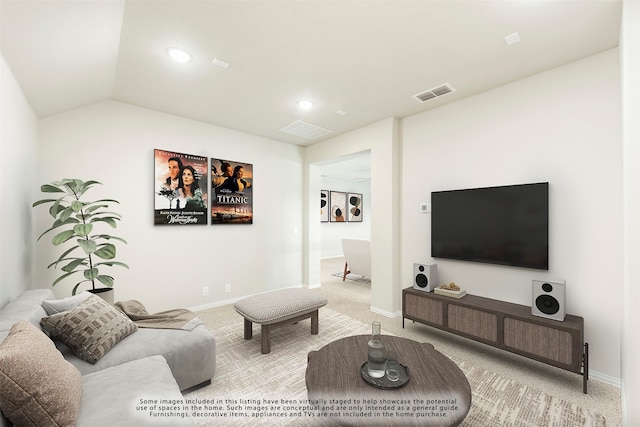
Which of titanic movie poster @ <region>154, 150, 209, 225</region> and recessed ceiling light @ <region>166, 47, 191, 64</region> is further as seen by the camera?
titanic movie poster @ <region>154, 150, 209, 225</region>

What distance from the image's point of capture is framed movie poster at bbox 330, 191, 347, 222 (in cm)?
880

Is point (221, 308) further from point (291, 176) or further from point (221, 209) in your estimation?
point (291, 176)

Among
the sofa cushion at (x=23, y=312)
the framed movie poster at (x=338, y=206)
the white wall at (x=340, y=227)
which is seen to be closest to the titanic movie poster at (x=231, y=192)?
the sofa cushion at (x=23, y=312)

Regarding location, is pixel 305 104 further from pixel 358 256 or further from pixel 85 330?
pixel 358 256

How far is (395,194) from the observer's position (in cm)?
Answer: 380

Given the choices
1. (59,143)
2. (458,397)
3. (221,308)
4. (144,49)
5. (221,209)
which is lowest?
(221,308)

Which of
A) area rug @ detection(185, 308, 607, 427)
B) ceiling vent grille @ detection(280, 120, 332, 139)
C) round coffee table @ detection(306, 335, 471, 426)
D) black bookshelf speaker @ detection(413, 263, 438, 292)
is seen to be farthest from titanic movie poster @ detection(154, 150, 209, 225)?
black bookshelf speaker @ detection(413, 263, 438, 292)

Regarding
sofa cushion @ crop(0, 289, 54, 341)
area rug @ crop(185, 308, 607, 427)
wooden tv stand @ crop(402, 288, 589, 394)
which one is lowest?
area rug @ crop(185, 308, 607, 427)

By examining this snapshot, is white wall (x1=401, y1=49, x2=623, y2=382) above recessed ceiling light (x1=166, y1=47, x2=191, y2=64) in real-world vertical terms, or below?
below

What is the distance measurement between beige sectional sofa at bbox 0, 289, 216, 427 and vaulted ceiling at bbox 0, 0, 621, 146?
1.78 metres

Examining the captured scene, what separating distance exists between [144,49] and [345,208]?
7432 millimetres

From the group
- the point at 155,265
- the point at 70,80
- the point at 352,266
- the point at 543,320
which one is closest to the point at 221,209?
the point at 155,265

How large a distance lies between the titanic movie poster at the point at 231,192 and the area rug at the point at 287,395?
1901mm

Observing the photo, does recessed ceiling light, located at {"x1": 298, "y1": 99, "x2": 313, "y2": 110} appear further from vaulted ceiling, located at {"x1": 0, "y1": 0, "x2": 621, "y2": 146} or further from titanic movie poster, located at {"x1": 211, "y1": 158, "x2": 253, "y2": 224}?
titanic movie poster, located at {"x1": 211, "y1": 158, "x2": 253, "y2": 224}
